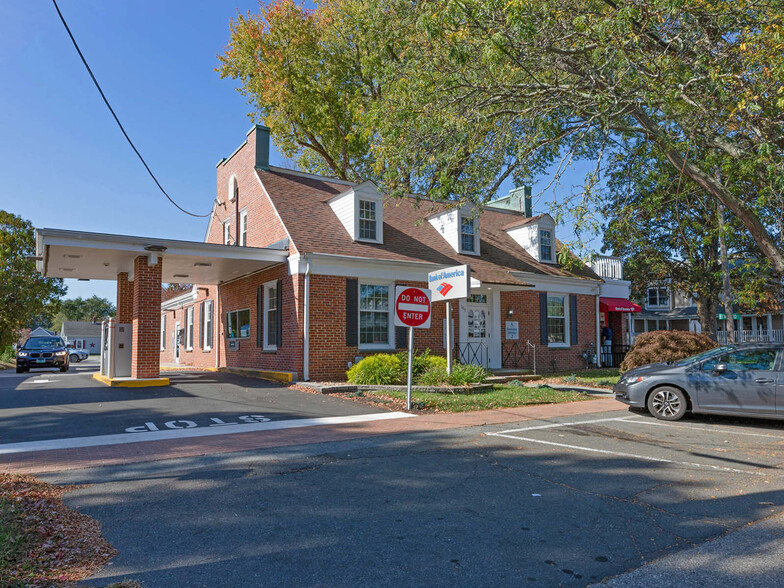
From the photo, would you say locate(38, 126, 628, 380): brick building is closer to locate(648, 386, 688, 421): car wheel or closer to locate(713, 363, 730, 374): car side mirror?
locate(648, 386, 688, 421): car wheel

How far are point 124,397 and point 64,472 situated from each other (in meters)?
6.48

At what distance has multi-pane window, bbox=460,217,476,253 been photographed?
1932cm

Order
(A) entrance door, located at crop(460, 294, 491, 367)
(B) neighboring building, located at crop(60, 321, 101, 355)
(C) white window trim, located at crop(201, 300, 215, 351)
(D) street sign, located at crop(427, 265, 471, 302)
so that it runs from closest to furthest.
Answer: (D) street sign, located at crop(427, 265, 471, 302) → (A) entrance door, located at crop(460, 294, 491, 367) → (C) white window trim, located at crop(201, 300, 215, 351) → (B) neighboring building, located at crop(60, 321, 101, 355)

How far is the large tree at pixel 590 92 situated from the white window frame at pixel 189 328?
14538 mm

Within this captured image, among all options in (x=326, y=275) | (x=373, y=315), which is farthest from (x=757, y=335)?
(x=326, y=275)

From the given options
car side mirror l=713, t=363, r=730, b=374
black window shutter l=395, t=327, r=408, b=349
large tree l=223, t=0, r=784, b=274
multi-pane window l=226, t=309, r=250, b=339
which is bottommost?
car side mirror l=713, t=363, r=730, b=374

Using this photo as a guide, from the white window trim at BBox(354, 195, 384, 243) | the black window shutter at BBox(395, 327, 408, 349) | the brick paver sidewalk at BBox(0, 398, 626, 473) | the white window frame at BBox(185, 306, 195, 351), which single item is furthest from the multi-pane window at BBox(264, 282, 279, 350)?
the white window frame at BBox(185, 306, 195, 351)

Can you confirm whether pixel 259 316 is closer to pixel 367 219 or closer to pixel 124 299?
pixel 124 299

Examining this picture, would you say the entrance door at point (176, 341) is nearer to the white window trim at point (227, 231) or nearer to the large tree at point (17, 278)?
the white window trim at point (227, 231)

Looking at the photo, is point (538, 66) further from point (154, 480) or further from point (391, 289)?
point (154, 480)

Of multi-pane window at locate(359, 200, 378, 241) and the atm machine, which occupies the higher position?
multi-pane window at locate(359, 200, 378, 241)

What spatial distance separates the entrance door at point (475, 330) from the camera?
1778 cm

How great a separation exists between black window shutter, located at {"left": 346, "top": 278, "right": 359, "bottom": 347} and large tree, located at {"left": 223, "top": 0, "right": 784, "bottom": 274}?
3.04 meters

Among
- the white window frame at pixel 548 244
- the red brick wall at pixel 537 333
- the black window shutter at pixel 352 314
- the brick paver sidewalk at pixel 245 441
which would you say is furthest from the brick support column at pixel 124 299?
the white window frame at pixel 548 244
